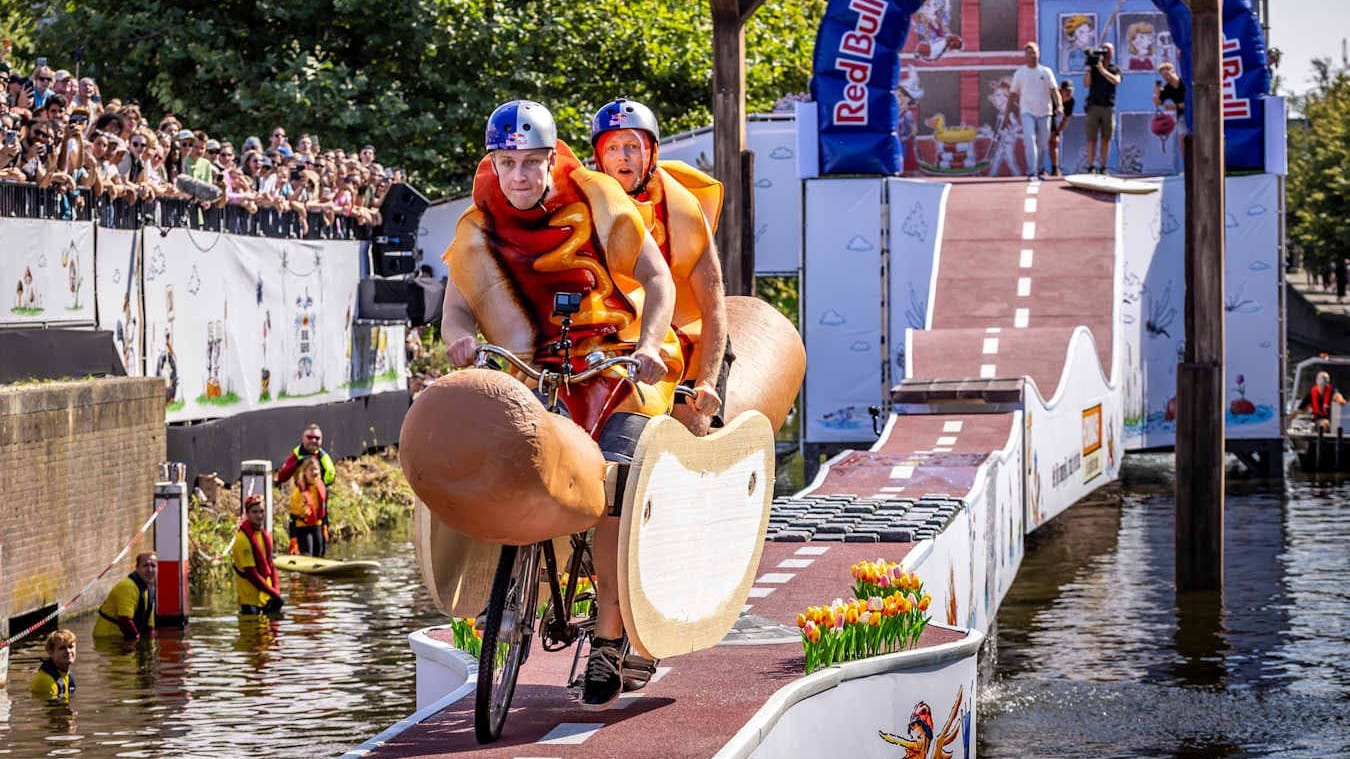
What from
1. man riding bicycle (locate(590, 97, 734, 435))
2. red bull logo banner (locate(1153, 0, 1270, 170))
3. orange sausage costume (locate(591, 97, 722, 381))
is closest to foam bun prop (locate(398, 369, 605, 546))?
man riding bicycle (locate(590, 97, 734, 435))

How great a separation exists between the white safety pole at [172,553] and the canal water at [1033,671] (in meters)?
0.26

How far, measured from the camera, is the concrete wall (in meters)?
17.5

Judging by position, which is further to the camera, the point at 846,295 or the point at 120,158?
the point at 846,295

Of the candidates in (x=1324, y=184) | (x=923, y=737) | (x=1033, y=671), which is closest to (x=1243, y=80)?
(x=1033, y=671)

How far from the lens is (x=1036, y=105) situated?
104 ft

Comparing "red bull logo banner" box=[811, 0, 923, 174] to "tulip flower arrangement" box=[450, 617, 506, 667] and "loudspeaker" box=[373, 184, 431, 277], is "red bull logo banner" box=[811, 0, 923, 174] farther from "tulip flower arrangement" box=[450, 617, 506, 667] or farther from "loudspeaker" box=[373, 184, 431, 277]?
"tulip flower arrangement" box=[450, 617, 506, 667]

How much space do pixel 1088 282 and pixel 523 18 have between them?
16.1m

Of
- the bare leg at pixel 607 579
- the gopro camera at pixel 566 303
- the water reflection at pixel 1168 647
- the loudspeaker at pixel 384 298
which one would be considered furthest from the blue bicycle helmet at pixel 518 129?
the loudspeaker at pixel 384 298

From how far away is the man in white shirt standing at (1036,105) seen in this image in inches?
1247

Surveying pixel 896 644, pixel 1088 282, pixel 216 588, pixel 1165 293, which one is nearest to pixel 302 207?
pixel 216 588

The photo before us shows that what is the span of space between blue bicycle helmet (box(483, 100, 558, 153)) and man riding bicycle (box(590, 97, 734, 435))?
0.76 metres

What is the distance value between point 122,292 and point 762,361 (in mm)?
12468

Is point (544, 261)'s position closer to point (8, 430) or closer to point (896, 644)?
point (896, 644)

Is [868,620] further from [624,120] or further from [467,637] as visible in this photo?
[624,120]
